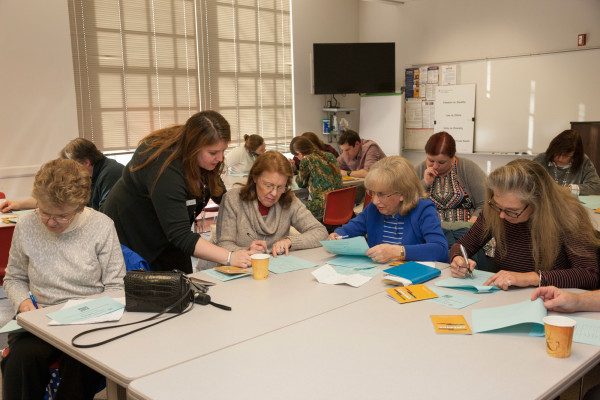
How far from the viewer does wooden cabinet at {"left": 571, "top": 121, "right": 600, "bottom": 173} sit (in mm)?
5719

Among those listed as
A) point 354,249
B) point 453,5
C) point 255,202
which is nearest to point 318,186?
point 255,202

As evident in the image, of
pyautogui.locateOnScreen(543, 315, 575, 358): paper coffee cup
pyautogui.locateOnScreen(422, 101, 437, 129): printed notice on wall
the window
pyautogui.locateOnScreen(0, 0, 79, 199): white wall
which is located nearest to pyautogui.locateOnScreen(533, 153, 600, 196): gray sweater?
pyautogui.locateOnScreen(543, 315, 575, 358): paper coffee cup

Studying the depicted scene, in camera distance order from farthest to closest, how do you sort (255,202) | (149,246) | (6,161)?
(6,161) → (255,202) → (149,246)

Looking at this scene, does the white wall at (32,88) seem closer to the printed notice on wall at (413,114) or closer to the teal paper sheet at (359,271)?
the teal paper sheet at (359,271)

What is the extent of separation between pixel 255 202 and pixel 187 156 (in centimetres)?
54

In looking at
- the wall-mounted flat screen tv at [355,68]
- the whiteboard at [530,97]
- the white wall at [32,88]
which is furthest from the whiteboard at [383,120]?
the white wall at [32,88]

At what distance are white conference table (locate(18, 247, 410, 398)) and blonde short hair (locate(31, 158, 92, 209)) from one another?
16.2 inches

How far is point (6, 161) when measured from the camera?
18.2ft

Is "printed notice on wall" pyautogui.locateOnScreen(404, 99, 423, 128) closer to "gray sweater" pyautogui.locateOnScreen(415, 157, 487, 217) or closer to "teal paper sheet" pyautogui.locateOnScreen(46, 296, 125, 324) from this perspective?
"gray sweater" pyautogui.locateOnScreen(415, 157, 487, 217)

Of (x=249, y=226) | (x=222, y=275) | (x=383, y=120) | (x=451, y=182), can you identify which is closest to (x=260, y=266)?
(x=222, y=275)

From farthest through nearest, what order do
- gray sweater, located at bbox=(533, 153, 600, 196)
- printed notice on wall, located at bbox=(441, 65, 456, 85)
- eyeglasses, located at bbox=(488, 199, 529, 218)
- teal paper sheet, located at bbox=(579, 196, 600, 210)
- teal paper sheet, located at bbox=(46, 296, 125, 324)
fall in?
printed notice on wall, located at bbox=(441, 65, 456, 85)
gray sweater, located at bbox=(533, 153, 600, 196)
teal paper sheet, located at bbox=(579, 196, 600, 210)
eyeglasses, located at bbox=(488, 199, 529, 218)
teal paper sheet, located at bbox=(46, 296, 125, 324)

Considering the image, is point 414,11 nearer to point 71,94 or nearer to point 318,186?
point 318,186

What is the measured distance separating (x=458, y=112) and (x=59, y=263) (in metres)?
6.43

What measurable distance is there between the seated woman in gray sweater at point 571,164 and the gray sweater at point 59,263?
3.41m
